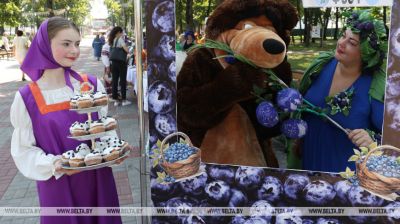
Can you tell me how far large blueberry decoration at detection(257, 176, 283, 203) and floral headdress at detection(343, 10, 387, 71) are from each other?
81 cm

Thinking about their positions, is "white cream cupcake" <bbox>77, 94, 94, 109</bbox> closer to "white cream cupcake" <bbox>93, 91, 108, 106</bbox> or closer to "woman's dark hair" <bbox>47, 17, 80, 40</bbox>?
"white cream cupcake" <bbox>93, 91, 108, 106</bbox>

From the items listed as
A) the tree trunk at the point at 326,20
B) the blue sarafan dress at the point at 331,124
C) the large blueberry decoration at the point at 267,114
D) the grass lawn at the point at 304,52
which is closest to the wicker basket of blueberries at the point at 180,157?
the large blueberry decoration at the point at 267,114

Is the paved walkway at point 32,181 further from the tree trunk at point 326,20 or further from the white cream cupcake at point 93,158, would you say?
the tree trunk at point 326,20

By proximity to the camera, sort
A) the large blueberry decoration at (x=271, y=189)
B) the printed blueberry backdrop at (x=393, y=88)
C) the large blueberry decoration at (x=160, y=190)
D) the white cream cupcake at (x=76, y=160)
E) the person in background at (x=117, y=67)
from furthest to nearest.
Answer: the person in background at (x=117, y=67) → the large blueberry decoration at (x=160, y=190) → the large blueberry decoration at (x=271, y=189) → the white cream cupcake at (x=76, y=160) → the printed blueberry backdrop at (x=393, y=88)

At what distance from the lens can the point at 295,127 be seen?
2002 millimetres

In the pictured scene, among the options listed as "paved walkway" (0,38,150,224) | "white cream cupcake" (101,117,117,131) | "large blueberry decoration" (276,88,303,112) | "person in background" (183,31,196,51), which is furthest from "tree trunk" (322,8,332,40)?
"paved walkway" (0,38,150,224)

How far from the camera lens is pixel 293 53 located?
1.97m

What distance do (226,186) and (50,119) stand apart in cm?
106

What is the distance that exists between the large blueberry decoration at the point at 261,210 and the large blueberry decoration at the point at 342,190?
0.39 metres

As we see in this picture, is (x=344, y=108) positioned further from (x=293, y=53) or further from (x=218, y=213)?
Answer: (x=218, y=213)

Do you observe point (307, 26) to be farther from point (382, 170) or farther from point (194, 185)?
point (194, 185)

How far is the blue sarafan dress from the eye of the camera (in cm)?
192

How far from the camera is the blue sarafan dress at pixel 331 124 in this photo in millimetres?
1916

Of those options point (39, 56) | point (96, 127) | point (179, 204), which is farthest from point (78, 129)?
point (179, 204)
